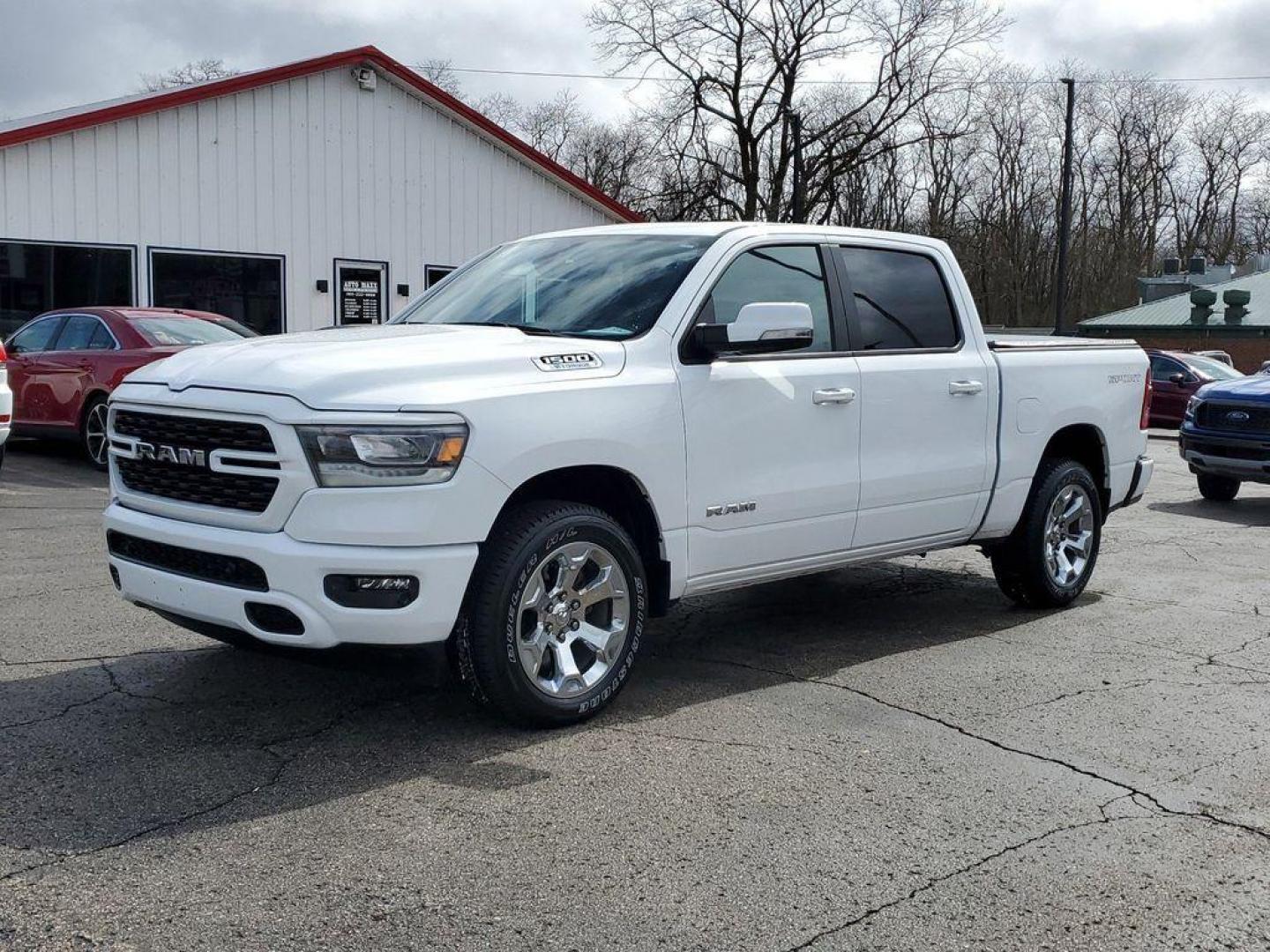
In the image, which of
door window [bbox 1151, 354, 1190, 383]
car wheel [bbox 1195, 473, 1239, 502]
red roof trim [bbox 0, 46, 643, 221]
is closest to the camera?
car wheel [bbox 1195, 473, 1239, 502]

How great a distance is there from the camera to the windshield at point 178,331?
1204 centimetres

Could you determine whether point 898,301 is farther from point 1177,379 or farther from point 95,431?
point 1177,379

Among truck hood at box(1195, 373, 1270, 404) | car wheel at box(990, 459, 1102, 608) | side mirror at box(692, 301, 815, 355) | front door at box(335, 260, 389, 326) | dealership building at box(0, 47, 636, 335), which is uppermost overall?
dealership building at box(0, 47, 636, 335)

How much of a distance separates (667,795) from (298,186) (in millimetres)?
16632

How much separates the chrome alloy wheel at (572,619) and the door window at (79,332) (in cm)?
886

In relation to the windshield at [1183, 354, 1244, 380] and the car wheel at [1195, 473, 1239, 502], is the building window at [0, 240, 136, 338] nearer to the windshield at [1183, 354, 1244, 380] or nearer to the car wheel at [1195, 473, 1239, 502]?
the car wheel at [1195, 473, 1239, 502]

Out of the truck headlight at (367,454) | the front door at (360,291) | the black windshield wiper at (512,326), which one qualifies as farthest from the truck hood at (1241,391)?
the front door at (360,291)

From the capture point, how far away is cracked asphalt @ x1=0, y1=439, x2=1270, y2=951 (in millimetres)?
3303

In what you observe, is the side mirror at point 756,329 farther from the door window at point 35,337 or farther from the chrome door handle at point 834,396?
the door window at point 35,337

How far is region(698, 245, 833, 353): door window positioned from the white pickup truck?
0.01 meters

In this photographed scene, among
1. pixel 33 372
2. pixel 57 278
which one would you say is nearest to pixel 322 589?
pixel 33 372

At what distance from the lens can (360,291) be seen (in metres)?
20.1

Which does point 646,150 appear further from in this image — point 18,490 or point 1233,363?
point 18,490

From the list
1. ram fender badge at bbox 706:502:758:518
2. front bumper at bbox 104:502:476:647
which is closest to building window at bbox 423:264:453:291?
ram fender badge at bbox 706:502:758:518
